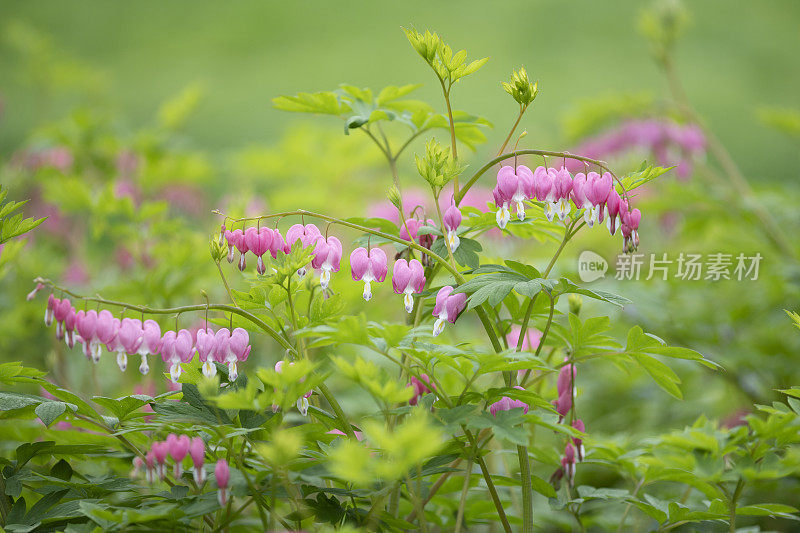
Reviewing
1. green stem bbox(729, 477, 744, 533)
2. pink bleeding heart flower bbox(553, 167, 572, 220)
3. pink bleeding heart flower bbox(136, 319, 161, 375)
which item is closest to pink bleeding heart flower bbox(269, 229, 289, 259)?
pink bleeding heart flower bbox(136, 319, 161, 375)

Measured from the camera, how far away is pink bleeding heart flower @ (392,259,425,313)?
103 cm

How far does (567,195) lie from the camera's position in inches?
39.1

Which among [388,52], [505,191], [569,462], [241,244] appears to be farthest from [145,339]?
[388,52]

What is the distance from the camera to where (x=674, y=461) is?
3.21ft

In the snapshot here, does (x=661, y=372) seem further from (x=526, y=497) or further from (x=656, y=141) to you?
(x=656, y=141)

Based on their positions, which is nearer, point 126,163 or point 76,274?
point 126,163

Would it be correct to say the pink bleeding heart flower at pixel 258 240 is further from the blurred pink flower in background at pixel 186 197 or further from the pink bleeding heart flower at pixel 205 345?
the blurred pink flower in background at pixel 186 197

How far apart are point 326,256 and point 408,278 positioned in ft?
0.46

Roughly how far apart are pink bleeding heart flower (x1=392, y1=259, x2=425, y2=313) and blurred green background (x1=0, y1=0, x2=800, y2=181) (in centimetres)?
552

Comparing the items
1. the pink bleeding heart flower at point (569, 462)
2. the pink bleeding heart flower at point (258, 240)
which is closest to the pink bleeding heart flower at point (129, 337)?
the pink bleeding heart flower at point (258, 240)

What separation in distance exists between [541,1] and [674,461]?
6.84 meters

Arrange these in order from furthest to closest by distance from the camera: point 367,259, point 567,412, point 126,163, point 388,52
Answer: point 388,52 < point 126,163 < point 567,412 < point 367,259

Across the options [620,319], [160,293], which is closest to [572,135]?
[620,319]

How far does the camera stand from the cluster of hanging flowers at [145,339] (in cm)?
102
